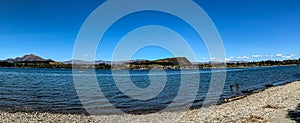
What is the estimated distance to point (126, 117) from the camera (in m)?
26.3

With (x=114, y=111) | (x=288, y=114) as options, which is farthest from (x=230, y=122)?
(x=114, y=111)

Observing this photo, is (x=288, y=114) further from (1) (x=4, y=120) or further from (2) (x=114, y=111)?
(1) (x=4, y=120)

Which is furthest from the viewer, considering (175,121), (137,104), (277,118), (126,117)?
(137,104)

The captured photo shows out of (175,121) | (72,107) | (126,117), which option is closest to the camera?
(175,121)

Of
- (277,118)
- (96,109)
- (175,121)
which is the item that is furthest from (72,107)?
(277,118)

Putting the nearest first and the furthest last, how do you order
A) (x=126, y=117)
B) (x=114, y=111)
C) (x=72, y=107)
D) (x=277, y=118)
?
(x=277, y=118)
(x=126, y=117)
(x=114, y=111)
(x=72, y=107)

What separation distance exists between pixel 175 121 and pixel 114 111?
10044 mm

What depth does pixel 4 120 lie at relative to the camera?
22.7 m

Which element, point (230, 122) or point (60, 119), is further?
point (60, 119)

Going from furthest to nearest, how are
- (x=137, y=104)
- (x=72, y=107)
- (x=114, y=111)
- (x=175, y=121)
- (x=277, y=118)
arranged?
(x=137, y=104) → (x=72, y=107) → (x=114, y=111) → (x=175, y=121) → (x=277, y=118)

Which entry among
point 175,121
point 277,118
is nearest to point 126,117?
point 175,121

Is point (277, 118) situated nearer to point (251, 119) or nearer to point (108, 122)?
point (251, 119)

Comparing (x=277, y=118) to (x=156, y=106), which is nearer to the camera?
(x=277, y=118)

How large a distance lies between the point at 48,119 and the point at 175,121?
1015 cm
